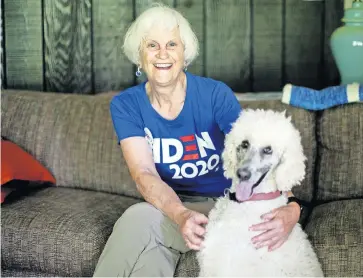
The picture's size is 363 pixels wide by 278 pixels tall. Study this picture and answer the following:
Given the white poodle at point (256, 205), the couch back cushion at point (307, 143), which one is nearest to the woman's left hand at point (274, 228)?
the white poodle at point (256, 205)

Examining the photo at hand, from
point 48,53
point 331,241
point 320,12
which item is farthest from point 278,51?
point 331,241

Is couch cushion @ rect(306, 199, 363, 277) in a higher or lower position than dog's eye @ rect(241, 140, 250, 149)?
lower

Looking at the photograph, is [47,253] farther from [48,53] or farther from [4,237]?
[48,53]

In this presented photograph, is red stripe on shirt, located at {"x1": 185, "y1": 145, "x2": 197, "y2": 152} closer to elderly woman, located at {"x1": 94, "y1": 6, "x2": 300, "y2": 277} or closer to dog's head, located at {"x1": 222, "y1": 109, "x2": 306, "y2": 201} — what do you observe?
elderly woman, located at {"x1": 94, "y1": 6, "x2": 300, "y2": 277}

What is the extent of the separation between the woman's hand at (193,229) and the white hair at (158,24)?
71 centimetres

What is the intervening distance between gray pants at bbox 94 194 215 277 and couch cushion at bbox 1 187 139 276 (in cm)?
25

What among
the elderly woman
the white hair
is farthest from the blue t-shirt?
the white hair

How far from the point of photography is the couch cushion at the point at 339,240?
1950 millimetres

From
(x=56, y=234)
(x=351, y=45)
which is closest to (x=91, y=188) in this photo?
(x=56, y=234)

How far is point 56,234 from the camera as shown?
2.24 metres

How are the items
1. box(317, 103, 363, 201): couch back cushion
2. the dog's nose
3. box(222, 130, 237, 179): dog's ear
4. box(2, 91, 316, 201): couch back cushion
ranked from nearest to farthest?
the dog's nose
box(222, 130, 237, 179): dog's ear
box(317, 103, 363, 201): couch back cushion
box(2, 91, 316, 201): couch back cushion

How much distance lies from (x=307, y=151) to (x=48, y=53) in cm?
169

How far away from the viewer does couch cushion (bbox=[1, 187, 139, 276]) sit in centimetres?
219

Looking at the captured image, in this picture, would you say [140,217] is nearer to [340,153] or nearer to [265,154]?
[265,154]
